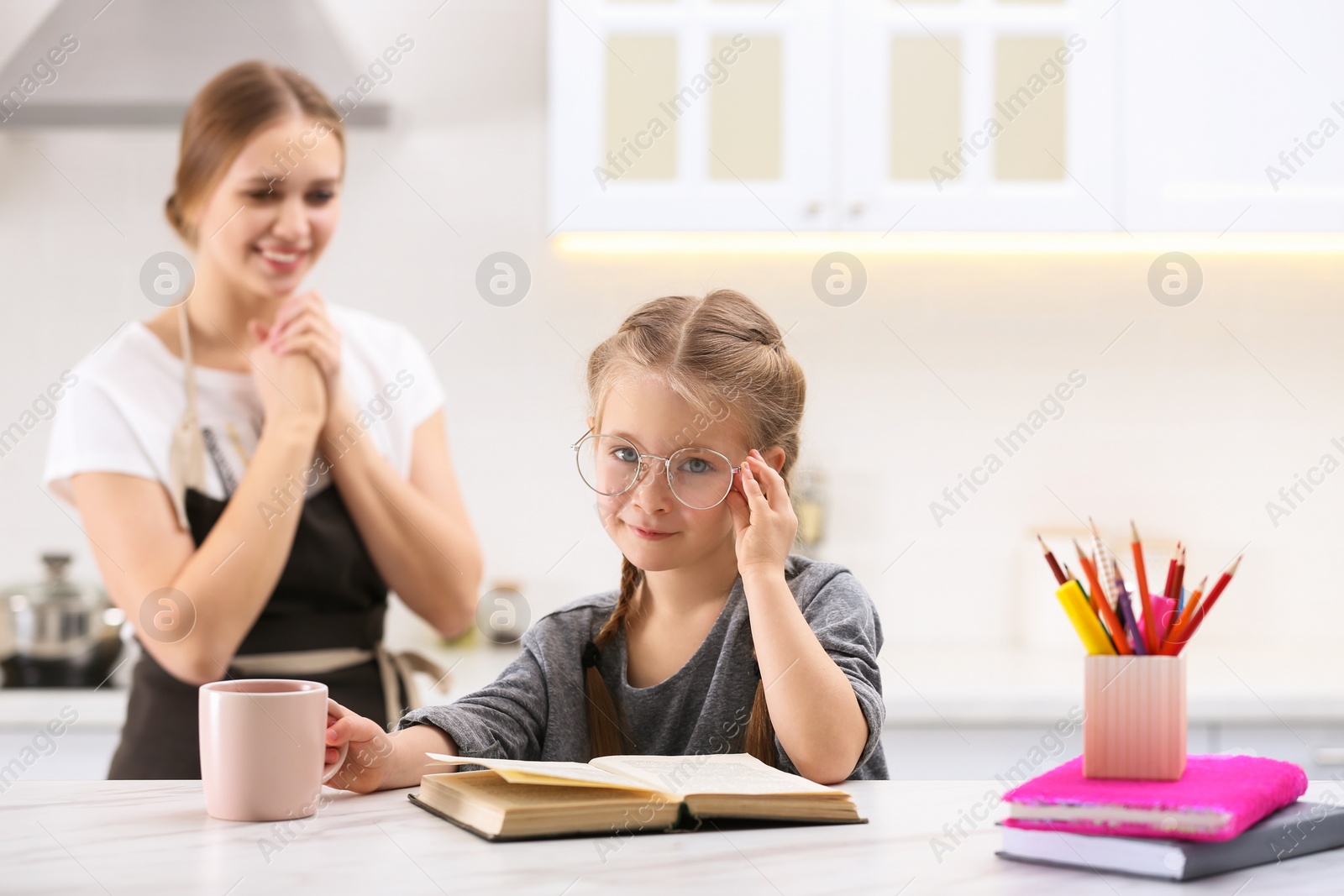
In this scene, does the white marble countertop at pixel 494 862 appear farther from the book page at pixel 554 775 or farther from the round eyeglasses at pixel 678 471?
the round eyeglasses at pixel 678 471

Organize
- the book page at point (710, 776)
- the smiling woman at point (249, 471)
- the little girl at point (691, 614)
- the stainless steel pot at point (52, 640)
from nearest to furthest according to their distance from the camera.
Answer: the book page at point (710, 776) < the little girl at point (691, 614) < the smiling woman at point (249, 471) < the stainless steel pot at point (52, 640)

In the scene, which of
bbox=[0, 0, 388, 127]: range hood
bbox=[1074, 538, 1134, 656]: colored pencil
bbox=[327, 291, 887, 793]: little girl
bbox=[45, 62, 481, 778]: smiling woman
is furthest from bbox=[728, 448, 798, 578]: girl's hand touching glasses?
bbox=[0, 0, 388, 127]: range hood

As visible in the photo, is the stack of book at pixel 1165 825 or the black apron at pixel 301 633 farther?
the black apron at pixel 301 633

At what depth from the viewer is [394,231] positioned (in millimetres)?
2469

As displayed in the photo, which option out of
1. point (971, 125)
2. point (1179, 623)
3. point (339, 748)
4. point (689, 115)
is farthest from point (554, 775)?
point (971, 125)

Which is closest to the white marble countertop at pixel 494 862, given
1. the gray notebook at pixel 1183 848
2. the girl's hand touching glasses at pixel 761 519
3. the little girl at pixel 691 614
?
the gray notebook at pixel 1183 848

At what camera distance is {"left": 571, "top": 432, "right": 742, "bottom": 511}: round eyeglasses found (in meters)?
1.03

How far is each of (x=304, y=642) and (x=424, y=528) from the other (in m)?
0.22

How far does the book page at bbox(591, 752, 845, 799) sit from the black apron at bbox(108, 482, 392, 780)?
79cm

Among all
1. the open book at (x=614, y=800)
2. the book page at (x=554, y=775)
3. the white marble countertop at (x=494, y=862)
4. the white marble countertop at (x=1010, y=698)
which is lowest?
the white marble countertop at (x=1010, y=698)

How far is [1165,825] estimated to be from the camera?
2.17 feet

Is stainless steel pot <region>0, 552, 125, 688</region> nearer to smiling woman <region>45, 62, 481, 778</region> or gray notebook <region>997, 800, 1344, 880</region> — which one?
smiling woman <region>45, 62, 481, 778</region>

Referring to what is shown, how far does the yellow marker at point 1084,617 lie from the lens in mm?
782

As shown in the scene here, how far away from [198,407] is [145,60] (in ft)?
3.08
